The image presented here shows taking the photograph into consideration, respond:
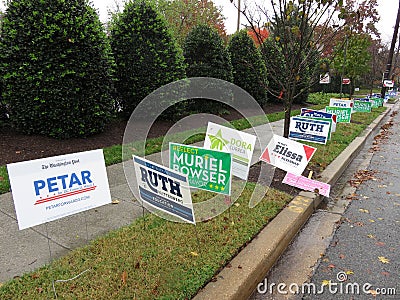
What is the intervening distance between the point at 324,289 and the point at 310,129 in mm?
3987

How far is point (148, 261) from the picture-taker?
285 centimetres

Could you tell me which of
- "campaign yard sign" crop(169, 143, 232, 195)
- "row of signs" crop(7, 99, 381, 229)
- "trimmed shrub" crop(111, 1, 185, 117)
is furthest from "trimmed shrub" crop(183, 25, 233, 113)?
"campaign yard sign" crop(169, 143, 232, 195)

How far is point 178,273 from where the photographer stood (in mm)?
2703

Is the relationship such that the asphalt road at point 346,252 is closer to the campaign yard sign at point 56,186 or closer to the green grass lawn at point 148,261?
the green grass lawn at point 148,261

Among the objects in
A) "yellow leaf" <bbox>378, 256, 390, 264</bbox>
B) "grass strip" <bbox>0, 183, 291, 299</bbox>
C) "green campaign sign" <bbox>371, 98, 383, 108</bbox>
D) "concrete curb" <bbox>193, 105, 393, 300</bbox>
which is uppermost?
"grass strip" <bbox>0, 183, 291, 299</bbox>

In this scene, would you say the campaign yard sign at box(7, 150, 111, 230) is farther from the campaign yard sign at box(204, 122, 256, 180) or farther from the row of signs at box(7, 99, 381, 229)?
the campaign yard sign at box(204, 122, 256, 180)

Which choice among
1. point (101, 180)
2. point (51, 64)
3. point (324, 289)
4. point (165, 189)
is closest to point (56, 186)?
point (101, 180)

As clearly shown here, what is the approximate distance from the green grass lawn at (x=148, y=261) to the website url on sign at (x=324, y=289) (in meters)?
0.44

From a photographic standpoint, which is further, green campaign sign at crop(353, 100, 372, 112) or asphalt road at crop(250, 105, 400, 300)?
green campaign sign at crop(353, 100, 372, 112)

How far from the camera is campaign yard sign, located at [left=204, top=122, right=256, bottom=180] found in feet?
13.4

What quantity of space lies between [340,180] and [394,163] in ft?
7.72

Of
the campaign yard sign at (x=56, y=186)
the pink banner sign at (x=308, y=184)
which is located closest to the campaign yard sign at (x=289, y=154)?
the pink banner sign at (x=308, y=184)

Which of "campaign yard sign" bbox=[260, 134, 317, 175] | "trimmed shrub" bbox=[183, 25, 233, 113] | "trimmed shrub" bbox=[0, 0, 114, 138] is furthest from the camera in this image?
"trimmed shrub" bbox=[183, 25, 233, 113]

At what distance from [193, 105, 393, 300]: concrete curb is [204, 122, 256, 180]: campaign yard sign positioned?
0.77m
